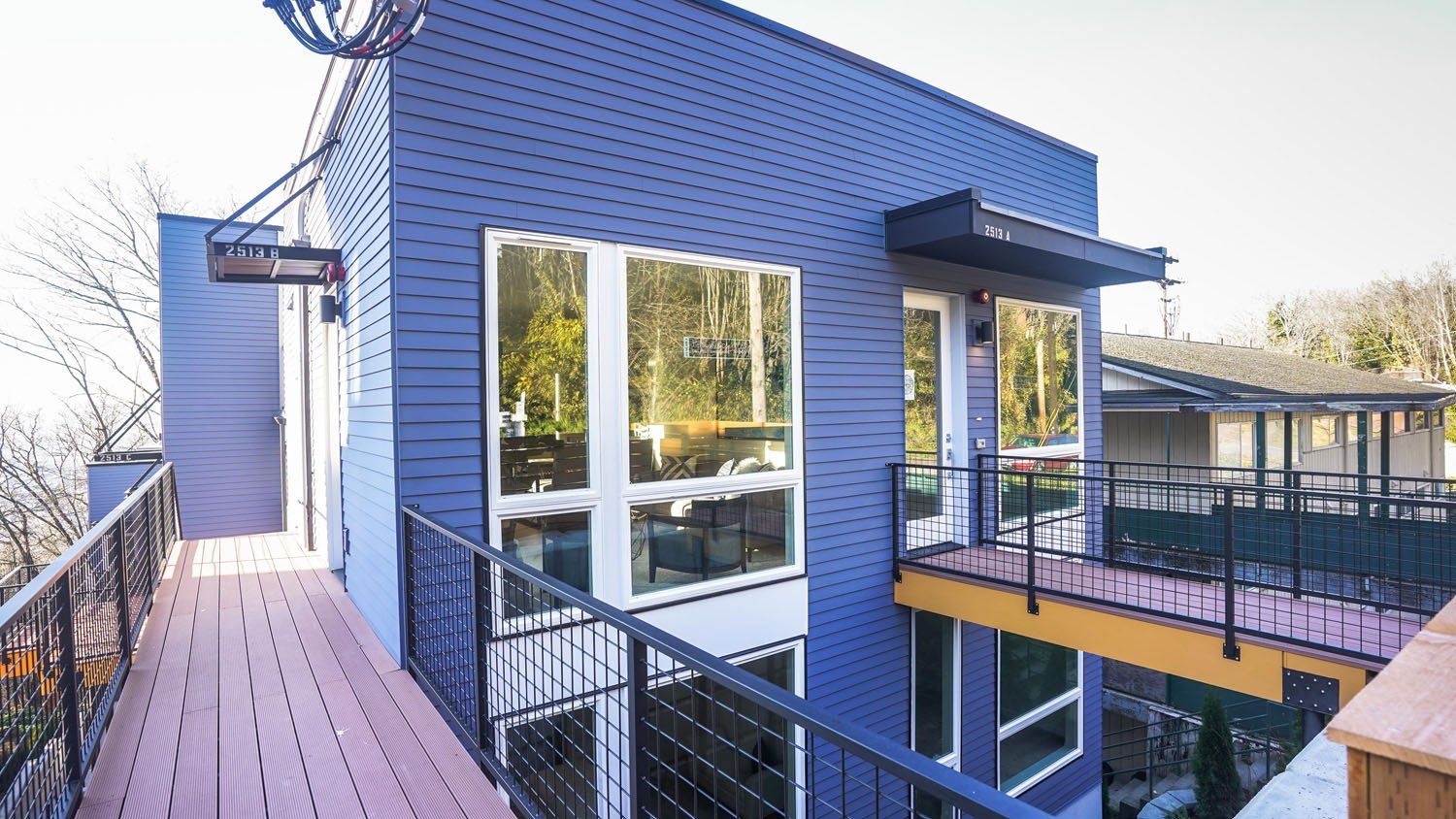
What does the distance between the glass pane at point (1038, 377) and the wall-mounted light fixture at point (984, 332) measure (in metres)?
0.16

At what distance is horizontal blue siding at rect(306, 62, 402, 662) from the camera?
353 cm

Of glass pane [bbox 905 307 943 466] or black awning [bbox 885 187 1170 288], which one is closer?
black awning [bbox 885 187 1170 288]

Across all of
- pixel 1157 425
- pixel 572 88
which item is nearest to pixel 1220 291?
pixel 1157 425

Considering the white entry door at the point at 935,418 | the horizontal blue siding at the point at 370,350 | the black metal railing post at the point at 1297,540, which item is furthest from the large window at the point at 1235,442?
the horizontal blue siding at the point at 370,350

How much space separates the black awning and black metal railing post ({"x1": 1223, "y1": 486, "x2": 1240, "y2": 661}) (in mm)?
2118

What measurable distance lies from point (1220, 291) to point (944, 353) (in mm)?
42976

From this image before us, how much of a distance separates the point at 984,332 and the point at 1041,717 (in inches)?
136

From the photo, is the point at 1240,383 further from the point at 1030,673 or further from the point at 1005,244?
the point at 1005,244

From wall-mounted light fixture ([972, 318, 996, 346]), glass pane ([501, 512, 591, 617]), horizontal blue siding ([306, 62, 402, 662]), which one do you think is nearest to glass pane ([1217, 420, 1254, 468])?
wall-mounted light fixture ([972, 318, 996, 346])

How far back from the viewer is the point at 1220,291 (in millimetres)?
40188

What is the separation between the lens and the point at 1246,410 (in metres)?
8.45

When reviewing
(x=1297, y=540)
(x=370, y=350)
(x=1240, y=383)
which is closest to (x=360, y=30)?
(x=370, y=350)

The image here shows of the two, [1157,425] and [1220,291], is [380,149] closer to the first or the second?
[1157,425]

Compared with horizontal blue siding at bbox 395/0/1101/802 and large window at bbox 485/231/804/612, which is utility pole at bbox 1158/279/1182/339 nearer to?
horizontal blue siding at bbox 395/0/1101/802
